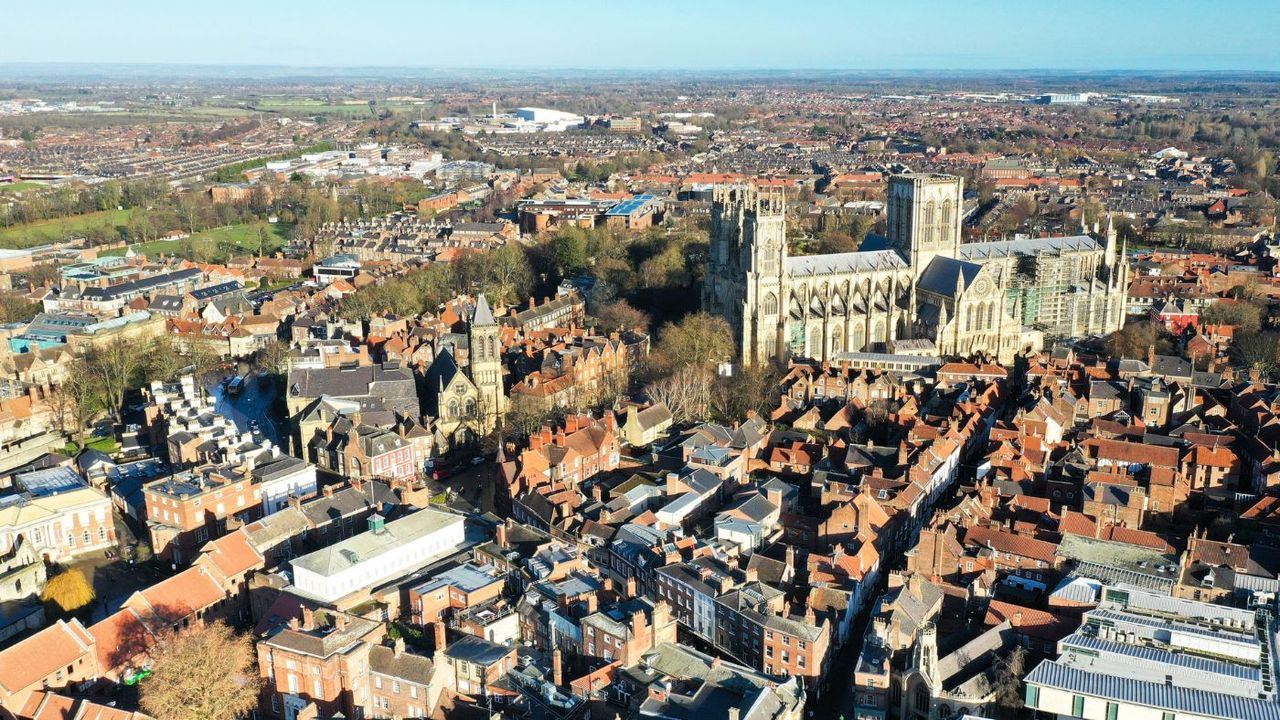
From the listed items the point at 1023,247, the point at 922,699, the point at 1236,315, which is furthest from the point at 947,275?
the point at 922,699

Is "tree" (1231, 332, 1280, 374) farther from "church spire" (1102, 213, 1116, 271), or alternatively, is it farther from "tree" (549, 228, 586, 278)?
"tree" (549, 228, 586, 278)

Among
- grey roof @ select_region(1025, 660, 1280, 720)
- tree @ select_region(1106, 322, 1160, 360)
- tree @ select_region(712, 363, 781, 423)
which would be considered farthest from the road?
tree @ select_region(1106, 322, 1160, 360)

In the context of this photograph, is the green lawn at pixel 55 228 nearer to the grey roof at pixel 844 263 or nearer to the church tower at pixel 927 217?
the grey roof at pixel 844 263

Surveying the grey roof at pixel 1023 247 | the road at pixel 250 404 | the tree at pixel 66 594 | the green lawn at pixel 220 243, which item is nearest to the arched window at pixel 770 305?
the grey roof at pixel 1023 247

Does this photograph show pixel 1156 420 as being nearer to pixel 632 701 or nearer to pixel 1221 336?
pixel 1221 336

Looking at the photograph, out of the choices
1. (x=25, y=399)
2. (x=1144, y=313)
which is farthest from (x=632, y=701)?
(x=1144, y=313)

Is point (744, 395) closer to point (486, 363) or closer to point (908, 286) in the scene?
point (486, 363)
